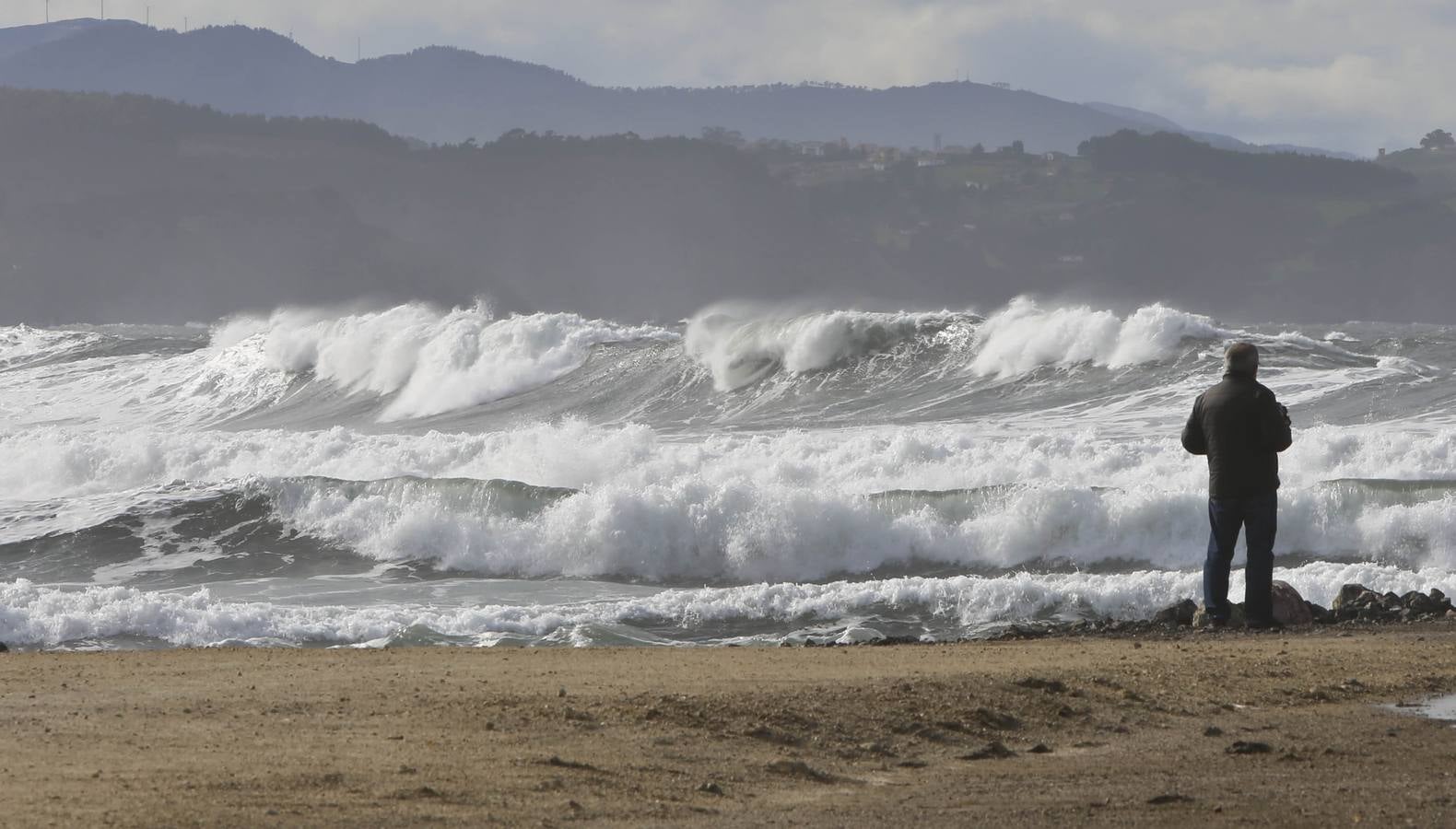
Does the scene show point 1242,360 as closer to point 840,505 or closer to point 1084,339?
point 840,505

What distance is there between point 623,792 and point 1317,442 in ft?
50.9

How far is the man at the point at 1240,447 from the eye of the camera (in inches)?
348

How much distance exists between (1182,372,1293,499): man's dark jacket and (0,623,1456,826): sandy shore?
85 centimetres

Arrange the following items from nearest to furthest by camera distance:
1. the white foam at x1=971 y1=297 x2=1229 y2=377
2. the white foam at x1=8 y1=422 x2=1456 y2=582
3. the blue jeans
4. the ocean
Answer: the blue jeans
the ocean
the white foam at x1=8 y1=422 x2=1456 y2=582
the white foam at x1=971 y1=297 x2=1229 y2=377

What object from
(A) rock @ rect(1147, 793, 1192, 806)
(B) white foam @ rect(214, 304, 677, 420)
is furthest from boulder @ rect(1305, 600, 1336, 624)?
(B) white foam @ rect(214, 304, 677, 420)

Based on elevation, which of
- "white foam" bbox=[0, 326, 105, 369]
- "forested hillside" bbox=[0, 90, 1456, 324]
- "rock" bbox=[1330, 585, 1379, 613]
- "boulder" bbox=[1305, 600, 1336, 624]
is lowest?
"boulder" bbox=[1305, 600, 1336, 624]

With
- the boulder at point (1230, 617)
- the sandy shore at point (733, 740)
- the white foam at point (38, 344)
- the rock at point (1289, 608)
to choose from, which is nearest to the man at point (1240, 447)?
the sandy shore at point (733, 740)

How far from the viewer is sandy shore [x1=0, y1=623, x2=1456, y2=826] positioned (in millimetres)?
5426

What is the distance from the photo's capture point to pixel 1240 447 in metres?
8.87

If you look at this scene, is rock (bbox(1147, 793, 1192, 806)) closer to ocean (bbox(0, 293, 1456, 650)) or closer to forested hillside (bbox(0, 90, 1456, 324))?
ocean (bbox(0, 293, 1456, 650))

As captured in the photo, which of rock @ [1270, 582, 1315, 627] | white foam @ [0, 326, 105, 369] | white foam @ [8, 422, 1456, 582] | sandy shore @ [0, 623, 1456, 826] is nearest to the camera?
sandy shore @ [0, 623, 1456, 826]

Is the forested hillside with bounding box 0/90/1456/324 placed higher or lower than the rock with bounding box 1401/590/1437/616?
higher

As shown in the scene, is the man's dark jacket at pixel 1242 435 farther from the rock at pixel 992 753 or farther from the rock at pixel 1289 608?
the rock at pixel 992 753

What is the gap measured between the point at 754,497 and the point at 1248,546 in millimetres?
8852
